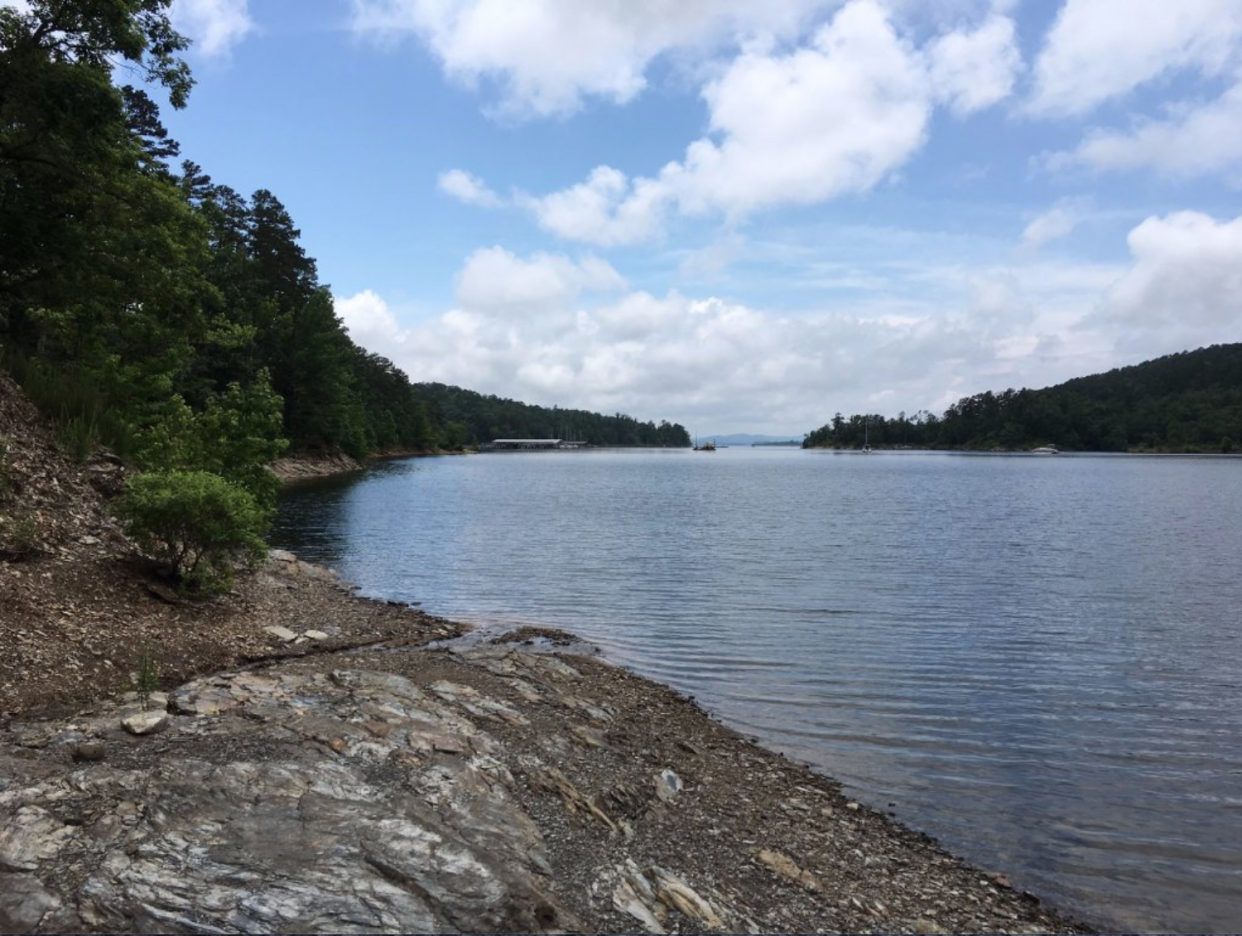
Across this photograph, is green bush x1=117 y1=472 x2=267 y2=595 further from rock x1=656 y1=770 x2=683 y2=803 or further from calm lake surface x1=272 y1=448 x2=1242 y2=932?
rock x1=656 y1=770 x2=683 y2=803

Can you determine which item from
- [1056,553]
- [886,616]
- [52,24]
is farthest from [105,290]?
[1056,553]

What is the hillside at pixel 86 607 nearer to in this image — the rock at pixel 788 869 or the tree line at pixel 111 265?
the tree line at pixel 111 265

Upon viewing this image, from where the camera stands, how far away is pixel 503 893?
518 centimetres

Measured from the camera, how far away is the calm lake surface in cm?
845

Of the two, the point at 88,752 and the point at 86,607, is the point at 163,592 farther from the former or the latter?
the point at 88,752

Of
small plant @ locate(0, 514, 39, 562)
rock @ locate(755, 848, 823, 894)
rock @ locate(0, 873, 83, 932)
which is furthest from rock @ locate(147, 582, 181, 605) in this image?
rock @ locate(755, 848, 823, 894)

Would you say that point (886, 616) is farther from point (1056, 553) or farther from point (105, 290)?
point (105, 290)

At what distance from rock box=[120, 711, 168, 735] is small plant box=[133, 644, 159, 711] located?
607 mm

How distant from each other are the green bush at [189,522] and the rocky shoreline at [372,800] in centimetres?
61

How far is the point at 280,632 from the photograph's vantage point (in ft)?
40.6

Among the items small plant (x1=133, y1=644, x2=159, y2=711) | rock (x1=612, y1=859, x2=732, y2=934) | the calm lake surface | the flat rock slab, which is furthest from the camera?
the calm lake surface

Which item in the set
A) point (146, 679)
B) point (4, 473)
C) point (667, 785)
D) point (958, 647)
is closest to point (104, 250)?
point (4, 473)

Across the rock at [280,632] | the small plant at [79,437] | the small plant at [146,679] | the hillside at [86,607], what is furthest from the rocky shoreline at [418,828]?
the small plant at [79,437]

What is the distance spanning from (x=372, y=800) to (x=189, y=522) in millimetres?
7437
